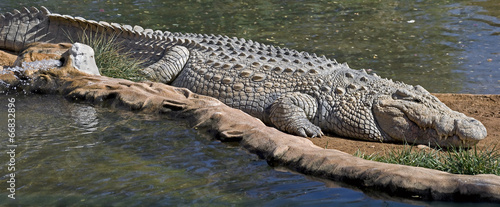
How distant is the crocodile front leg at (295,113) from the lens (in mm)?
6109

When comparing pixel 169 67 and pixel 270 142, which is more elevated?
pixel 270 142

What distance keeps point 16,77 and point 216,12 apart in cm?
798

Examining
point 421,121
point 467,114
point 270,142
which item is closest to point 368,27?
point 467,114

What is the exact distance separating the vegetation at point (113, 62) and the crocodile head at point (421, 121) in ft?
10.0

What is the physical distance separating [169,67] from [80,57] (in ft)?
4.31

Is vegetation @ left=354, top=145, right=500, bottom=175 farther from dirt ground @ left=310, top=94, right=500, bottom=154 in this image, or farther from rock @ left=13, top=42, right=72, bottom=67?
rock @ left=13, top=42, right=72, bottom=67

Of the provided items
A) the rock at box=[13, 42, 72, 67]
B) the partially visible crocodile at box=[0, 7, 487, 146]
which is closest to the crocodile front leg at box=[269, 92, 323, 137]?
the partially visible crocodile at box=[0, 7, 487, 146]

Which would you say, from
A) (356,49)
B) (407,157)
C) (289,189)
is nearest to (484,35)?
(356,49)

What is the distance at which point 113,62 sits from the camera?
7191 mm

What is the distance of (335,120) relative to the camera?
628 centimetres

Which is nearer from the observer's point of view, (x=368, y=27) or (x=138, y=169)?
(x=138, y=169)

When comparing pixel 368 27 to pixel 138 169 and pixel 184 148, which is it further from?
pixel 138 169

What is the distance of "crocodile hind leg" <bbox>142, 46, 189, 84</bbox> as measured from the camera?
7.33m

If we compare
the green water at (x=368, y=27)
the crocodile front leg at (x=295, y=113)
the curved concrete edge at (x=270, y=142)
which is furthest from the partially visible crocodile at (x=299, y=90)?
the green water at (x=368, y=27)
